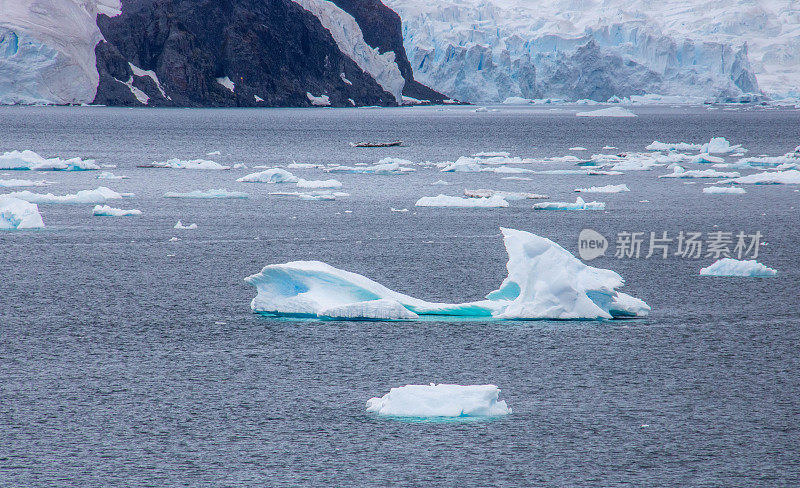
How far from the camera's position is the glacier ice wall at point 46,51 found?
93.9m

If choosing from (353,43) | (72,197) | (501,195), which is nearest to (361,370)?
(72,197)

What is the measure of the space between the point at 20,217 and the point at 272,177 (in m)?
10.2

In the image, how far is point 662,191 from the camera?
22625mm

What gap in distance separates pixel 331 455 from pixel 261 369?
1.84m

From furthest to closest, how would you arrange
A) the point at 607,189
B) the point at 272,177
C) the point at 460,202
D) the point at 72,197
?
the point at 272,177 < the point at 607,189 < the point at 460,202 < the point at 72,197

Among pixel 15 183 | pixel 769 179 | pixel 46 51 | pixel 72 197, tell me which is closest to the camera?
pixel 72 197

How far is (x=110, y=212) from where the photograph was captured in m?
16.9

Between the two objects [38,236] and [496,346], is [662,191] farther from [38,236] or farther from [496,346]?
[496,346]

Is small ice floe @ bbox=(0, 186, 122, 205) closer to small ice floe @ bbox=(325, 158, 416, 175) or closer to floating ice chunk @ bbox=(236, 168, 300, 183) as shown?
floating ice chunk @ bbox=(236, 168, 300, 183)

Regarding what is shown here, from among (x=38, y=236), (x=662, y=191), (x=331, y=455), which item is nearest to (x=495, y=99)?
(x=662, y=191)

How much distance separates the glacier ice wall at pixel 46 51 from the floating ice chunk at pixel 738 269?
305 ft

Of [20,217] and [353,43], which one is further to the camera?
[353,43]

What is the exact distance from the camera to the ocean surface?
516cm

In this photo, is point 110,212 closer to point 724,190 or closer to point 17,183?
point 17,183
